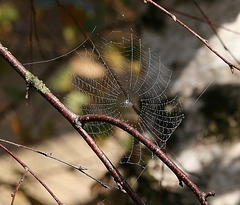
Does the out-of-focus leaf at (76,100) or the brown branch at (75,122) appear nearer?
the brown branch at (75,122)

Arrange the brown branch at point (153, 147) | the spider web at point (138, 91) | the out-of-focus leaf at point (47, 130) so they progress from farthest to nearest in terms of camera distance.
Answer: the out-of-focus leaf at point (47, 130) < the spider web at point (138, 91) < the brown branch at point (153, 147)

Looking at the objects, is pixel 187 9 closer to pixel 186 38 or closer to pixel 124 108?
pixel 186 38

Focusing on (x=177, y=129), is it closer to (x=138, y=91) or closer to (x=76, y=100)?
(x=138, y=91)

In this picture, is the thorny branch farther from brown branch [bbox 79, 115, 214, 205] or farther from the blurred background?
the blurred background

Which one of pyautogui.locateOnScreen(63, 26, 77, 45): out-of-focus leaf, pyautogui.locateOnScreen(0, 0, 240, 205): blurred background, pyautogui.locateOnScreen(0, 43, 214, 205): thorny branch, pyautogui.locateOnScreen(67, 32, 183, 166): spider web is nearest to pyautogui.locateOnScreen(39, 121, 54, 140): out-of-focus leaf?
pyautogui.locateOnScreen(0, 0, 240, 205): blurred background

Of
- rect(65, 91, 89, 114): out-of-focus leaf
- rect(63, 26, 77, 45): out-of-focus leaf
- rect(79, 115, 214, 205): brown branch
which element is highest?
rect(63, 26, 77, 45): out-of-focus leaf

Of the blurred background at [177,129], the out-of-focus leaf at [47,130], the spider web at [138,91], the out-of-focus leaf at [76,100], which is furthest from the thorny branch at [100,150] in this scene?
the out-of-focus leaf at [47,130]

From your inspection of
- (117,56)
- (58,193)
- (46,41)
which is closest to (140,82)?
(117,56)

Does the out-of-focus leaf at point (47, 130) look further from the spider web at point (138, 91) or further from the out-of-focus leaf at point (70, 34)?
the spider web at point (138, 91)
